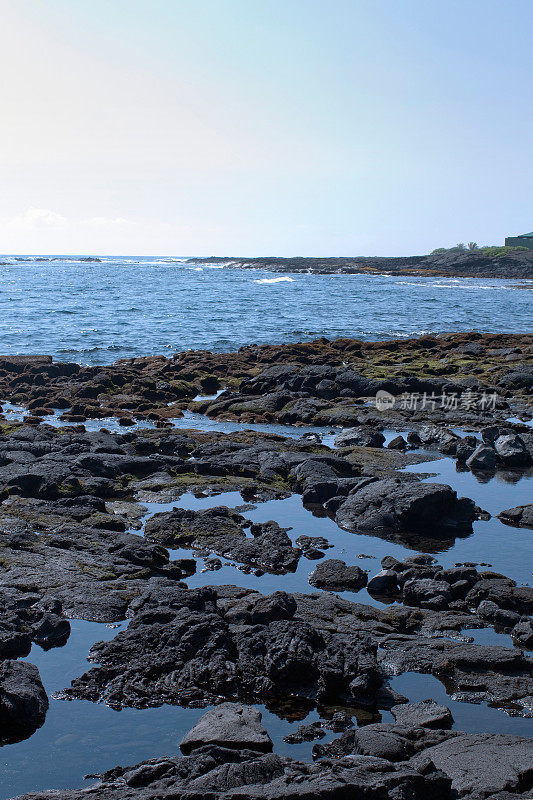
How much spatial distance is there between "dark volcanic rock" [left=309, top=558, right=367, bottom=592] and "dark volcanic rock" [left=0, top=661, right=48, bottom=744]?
4.55m

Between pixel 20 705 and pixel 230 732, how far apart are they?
7.32ft

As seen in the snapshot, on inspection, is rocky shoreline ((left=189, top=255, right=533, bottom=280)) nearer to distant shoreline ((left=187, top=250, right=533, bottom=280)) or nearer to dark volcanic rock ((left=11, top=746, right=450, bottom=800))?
distant shoreline ((left=187, top=250, right=533, bottom=280))

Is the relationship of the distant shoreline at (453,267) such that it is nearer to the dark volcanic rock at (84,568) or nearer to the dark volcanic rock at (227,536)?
the dark volcanic rock at (227,536)

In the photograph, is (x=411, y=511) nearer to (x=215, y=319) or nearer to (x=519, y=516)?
(x=519, y=516)

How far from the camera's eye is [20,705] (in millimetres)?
7359

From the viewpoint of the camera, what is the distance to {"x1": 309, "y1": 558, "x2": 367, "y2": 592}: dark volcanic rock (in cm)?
1090

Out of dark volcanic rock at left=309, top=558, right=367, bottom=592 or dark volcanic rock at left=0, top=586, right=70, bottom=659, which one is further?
dark volcanic rock at left=309, top=558, right=367, bottom=592

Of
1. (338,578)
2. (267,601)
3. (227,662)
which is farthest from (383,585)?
(227,662)

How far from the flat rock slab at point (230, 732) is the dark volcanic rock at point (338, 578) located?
378 cm

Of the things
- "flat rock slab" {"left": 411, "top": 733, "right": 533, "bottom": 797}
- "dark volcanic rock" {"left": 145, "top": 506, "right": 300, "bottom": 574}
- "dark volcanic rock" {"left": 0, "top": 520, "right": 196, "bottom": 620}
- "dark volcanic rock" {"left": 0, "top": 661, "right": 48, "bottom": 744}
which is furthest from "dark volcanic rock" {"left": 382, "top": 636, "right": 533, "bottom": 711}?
"dark volcanic rock" {"left": 0, "top": 661, "right": 48, "bottom": 744}

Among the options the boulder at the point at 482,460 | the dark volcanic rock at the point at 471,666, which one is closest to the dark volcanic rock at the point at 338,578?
the dark volcanic rock at the point at 471,666

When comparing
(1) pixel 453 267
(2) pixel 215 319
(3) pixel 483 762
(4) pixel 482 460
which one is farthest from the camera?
(1) pixel 453 267

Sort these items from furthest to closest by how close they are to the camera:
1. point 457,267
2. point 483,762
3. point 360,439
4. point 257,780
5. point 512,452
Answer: point 457,267 → point 360,439 → point 512,452 → point 483,762 → point 257,780

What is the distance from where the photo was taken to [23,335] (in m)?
49.0
